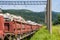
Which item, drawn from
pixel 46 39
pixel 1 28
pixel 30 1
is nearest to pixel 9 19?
pixel 1 28

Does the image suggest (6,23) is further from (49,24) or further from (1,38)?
(49,24)

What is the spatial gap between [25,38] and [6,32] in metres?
7.94

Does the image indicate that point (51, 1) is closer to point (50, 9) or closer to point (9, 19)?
point (50, 9)

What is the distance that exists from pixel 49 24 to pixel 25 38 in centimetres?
1046

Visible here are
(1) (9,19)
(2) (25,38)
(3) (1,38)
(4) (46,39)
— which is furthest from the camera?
(2) (25,38)

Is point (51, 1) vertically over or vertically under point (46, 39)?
over

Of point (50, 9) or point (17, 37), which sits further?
point (17, 37)

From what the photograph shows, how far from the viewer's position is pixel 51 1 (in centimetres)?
1220

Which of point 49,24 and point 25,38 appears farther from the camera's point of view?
point 25,38

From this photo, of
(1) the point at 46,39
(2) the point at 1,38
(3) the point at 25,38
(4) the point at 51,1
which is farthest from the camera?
(3) the point at 25,38

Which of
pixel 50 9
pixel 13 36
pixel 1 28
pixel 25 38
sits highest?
pixel 50 9

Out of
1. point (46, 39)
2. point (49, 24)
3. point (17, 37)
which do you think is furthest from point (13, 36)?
point (46, 39)

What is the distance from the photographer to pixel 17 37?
727 inches

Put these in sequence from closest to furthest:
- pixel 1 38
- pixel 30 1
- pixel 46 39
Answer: pixel 46 39
pixel 1 38
pixel 30 1
